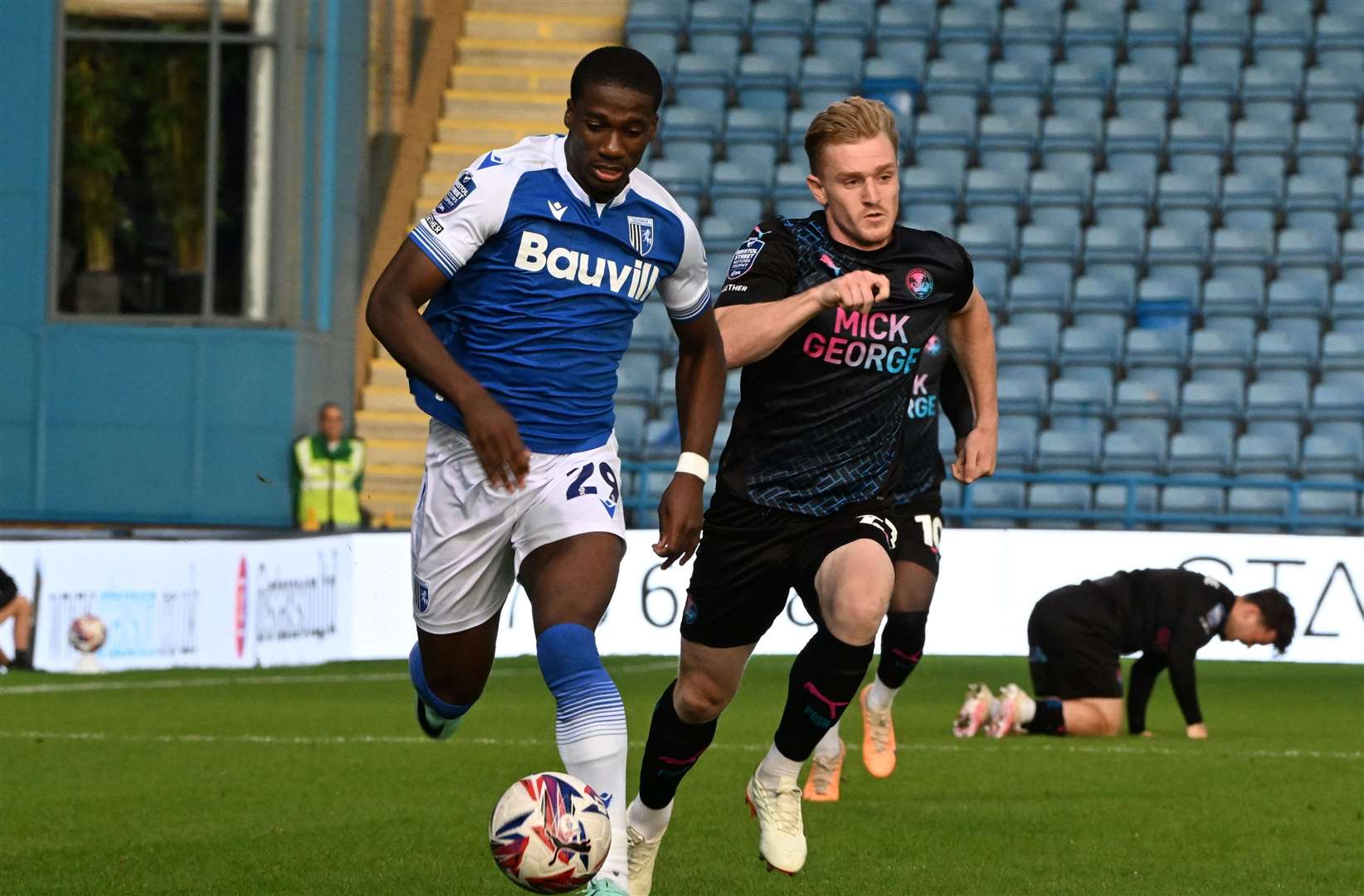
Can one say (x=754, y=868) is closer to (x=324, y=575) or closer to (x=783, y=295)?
(x=783, y=295)

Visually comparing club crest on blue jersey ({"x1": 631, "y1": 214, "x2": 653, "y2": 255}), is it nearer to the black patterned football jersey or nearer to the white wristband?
the white wristband

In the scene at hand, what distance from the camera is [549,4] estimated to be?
24.0 meters

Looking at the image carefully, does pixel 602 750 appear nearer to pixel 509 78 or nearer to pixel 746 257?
pixel 746 257

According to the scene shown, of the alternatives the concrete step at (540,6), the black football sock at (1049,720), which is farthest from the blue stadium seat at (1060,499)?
the concrete step at (540,6)

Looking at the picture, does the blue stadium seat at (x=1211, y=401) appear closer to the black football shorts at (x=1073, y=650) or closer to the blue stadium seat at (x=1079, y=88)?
the blue stadium seat at (x=1079, y=88)

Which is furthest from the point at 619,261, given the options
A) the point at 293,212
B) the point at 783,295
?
the point at 293,212

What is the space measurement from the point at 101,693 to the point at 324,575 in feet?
7.98

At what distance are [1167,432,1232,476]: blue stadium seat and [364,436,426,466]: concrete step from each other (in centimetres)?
691

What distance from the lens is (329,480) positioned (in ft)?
60.3

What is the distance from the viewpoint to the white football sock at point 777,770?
579 centimetres

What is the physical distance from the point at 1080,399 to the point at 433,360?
50.4ft

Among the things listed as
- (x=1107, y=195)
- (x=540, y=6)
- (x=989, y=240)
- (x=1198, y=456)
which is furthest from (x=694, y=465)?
(x=540, y=6)

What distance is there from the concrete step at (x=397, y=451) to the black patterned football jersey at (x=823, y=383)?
14304mm

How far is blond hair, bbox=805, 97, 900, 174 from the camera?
231 inches
